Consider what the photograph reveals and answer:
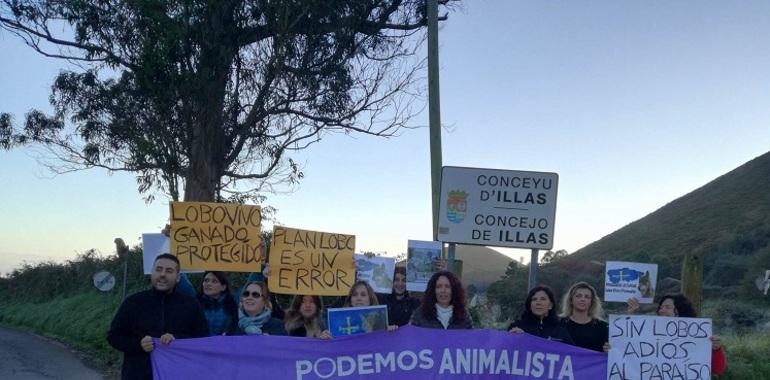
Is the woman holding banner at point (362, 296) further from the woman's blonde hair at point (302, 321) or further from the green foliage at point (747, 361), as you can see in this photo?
the green foliage at point (747, 361)

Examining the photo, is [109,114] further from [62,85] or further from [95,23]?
[95,23]

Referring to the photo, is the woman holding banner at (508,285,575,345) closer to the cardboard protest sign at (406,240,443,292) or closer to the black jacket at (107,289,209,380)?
the cardboard protest sign at (406,240,443,292)

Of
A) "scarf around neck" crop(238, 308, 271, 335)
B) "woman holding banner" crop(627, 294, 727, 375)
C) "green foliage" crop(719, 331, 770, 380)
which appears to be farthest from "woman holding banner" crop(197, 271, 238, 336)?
"green foliage" crop(719, 331, 770, 380)

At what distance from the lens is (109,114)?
17.2 meters

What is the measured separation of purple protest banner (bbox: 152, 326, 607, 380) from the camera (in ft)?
21.4

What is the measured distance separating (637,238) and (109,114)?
2362 centimetres

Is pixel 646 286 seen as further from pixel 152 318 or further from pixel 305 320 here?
pixel 152 318

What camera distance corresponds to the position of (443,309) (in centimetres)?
670

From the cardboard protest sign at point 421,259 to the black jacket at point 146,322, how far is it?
2503 mm

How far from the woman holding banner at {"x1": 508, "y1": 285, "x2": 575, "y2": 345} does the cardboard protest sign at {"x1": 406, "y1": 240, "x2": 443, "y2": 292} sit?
169 centimetres

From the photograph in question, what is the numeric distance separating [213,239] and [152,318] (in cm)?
177

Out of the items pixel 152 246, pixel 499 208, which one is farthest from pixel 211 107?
pixel 499 208

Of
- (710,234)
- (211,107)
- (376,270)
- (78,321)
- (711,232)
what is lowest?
(78,321)

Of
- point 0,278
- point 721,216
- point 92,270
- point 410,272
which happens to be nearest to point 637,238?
point 721,216
